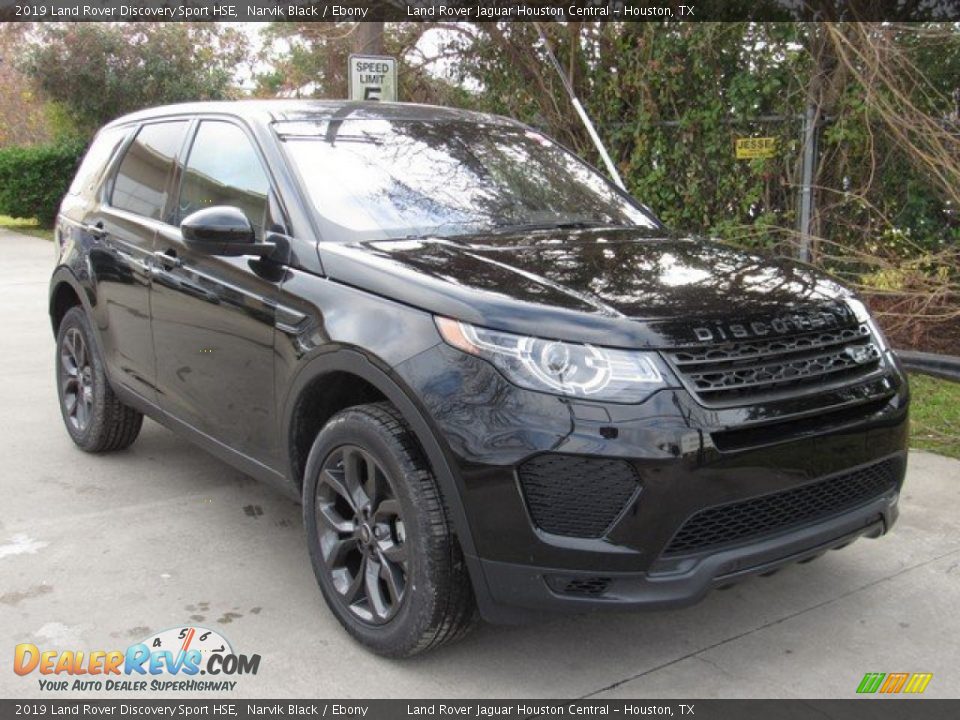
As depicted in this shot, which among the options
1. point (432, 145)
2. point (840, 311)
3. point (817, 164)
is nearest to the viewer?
Result: point (840, 311)

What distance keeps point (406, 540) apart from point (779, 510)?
1.11 meters

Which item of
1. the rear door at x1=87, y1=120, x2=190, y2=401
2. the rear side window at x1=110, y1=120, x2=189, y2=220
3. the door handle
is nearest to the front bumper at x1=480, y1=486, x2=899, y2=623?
the door handle

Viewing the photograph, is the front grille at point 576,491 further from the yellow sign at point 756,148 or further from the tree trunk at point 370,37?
the tree trunk at point 370,37

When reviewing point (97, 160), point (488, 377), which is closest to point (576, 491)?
point (488, 377)

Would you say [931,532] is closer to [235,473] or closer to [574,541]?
[574,541]

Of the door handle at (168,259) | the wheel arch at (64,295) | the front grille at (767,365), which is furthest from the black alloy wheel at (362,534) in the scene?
the wheel arch at (64,295)

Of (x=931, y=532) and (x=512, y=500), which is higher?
(x=512, y=500)

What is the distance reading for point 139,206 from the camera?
4.65m

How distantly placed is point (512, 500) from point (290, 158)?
173 cm

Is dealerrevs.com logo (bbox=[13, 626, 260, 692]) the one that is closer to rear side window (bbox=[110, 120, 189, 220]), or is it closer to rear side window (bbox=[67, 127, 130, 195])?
rear side window (bbox=[110, 120, 189, 220])

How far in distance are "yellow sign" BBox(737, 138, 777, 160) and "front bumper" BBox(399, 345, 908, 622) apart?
5874 mm

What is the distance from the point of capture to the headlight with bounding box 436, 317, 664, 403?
2.66 m

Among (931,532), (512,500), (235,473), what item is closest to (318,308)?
(512,500)

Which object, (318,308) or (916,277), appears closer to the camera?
(318,308)
